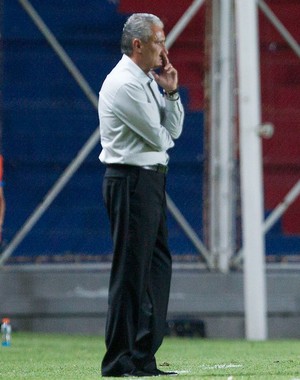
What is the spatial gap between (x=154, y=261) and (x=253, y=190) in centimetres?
589

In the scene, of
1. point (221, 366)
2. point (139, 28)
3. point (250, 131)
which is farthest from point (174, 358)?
point (250, 131)

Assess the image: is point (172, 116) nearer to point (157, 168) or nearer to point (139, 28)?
point (157, 168)

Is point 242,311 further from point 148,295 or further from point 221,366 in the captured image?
point 148,295

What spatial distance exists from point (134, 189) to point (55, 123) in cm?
751

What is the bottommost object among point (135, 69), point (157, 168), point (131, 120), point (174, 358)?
point (174, 358)

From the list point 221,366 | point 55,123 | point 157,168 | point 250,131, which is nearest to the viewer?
point 157,168

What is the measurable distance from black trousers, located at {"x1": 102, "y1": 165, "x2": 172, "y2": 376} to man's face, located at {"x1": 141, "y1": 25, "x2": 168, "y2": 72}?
1.76 feet

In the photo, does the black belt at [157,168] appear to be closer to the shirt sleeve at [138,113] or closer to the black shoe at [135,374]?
the shirt sleeve at [138,113]

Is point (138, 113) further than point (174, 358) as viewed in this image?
No

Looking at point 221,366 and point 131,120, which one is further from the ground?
point 131,120

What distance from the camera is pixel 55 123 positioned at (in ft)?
47.5

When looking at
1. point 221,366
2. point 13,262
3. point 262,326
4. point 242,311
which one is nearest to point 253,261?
point 262,326

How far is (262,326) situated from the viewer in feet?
43.3

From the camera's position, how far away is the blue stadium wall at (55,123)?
47.2ft
